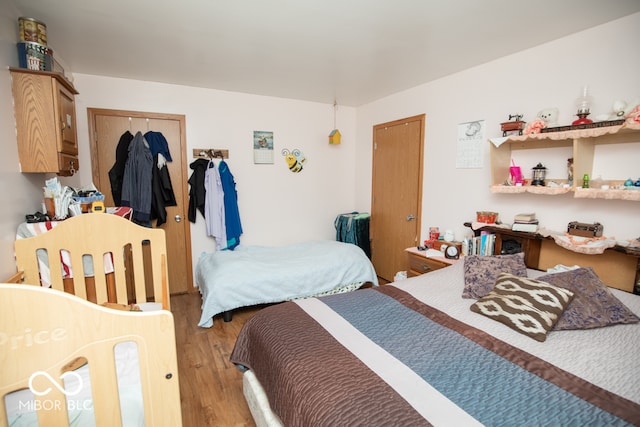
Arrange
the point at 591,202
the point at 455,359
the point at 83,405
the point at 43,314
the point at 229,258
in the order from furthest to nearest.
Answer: the point at 229,258 → the point at 591,202 → the point at 455,359 → the point at 83,405 → the point at 43,314

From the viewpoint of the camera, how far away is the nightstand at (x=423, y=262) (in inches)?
106

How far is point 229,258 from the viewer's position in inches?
122

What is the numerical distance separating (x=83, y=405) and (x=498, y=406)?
137cm

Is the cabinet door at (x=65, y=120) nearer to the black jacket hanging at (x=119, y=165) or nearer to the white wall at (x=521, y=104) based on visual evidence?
the black jacket hanging at (x=119, y=165)

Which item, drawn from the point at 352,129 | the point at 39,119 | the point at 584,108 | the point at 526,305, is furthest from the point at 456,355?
the point at 352,129

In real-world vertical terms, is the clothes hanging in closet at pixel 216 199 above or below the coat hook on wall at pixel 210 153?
below

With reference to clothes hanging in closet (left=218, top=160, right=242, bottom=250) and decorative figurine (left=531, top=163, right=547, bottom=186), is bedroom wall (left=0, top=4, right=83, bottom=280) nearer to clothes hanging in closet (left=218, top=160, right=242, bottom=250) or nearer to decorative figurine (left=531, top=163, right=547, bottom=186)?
clothes hanging in closet (left=218, top=160, right=242, bottom=250)

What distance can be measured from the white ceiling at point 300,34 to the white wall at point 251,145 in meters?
0.28

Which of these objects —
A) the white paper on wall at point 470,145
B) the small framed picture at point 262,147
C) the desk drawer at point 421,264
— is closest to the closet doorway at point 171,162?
the small framed picture at point 262,147

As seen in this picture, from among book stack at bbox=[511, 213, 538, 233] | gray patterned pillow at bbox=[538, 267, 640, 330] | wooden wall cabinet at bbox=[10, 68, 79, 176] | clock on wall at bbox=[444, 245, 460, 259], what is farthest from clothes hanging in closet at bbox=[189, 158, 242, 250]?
gray patterned pillow at bbox=[538, 267, 640, 330]

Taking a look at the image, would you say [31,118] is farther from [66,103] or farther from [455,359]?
[455,359]

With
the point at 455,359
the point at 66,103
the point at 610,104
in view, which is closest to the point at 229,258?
the point at 66,103

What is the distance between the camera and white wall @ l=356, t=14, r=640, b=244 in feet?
6.34

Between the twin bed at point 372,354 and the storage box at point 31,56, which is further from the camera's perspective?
the storage box at point 31,56
